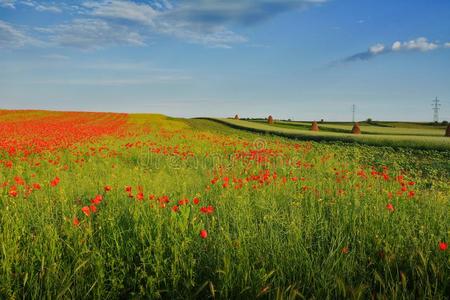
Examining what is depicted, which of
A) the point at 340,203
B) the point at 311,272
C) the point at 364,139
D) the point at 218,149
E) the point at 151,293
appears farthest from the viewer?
the point at 364,139

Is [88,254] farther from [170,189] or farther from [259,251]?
[170,189]

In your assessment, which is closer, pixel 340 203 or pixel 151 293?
pixel 151 293

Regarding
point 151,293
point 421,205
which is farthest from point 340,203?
point 151,293

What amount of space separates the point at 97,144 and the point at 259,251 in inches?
558

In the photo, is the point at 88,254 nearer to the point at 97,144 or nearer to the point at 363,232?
Result: the point at 363,232

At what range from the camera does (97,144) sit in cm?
1645

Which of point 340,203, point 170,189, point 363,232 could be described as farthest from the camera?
point 170,189

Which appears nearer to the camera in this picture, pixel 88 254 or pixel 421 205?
pixel 88 254

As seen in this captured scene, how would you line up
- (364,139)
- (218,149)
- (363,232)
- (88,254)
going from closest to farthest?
(88,254) → (363,232) → (218,149) → (364,139)

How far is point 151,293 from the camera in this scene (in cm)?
327

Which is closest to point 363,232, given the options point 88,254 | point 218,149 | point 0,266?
point 88,254

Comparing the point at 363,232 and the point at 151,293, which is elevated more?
the point at 363,232

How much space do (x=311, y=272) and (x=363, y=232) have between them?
111cm

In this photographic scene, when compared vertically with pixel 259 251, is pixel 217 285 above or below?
below
